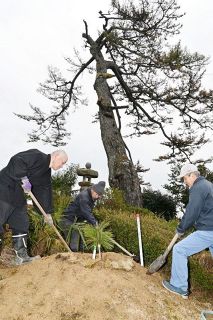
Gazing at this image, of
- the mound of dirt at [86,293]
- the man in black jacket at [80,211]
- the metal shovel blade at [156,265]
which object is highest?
the man in black jacket at [80,211]

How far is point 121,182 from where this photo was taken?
14.8 meters

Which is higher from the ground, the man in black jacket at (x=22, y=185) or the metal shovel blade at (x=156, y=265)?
the man in black jacket at (x=22, y=185)

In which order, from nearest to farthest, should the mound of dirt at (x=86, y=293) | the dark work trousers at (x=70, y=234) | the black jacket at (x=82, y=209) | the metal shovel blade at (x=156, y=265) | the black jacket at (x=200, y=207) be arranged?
the mound of dirt at (x=86, y=293) → the black jacket at (x=200, y=207) → the metal shovel blade at (x=156, y=265) → the black jacket at (x=82, y=209) → the dark work trousers at (x=70, y=234)

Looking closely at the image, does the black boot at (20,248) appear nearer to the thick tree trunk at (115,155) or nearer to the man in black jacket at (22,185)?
the man in black jacket at (22,185)

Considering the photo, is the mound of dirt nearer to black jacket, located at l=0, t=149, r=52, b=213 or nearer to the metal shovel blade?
the metal shovel blade

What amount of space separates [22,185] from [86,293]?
1.72m

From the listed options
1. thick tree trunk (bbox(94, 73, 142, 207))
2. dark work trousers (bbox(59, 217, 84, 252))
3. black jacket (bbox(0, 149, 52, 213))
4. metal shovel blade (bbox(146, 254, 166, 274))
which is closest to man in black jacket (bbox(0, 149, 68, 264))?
black jacket (bbox(0, 149, 52, 213))

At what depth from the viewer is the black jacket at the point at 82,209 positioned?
7359mm

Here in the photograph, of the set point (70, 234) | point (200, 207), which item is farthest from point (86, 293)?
point (70, 234)

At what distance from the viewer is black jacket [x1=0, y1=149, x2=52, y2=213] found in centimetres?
581

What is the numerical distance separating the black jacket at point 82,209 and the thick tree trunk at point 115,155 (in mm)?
6839

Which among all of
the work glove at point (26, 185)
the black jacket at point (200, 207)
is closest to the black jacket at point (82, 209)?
the work glove at point (26, 185)

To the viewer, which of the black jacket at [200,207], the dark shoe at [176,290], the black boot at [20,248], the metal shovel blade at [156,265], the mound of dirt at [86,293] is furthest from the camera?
the black boot at [20,248]

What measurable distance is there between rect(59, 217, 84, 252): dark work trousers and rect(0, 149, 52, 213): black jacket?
66.8 inches
